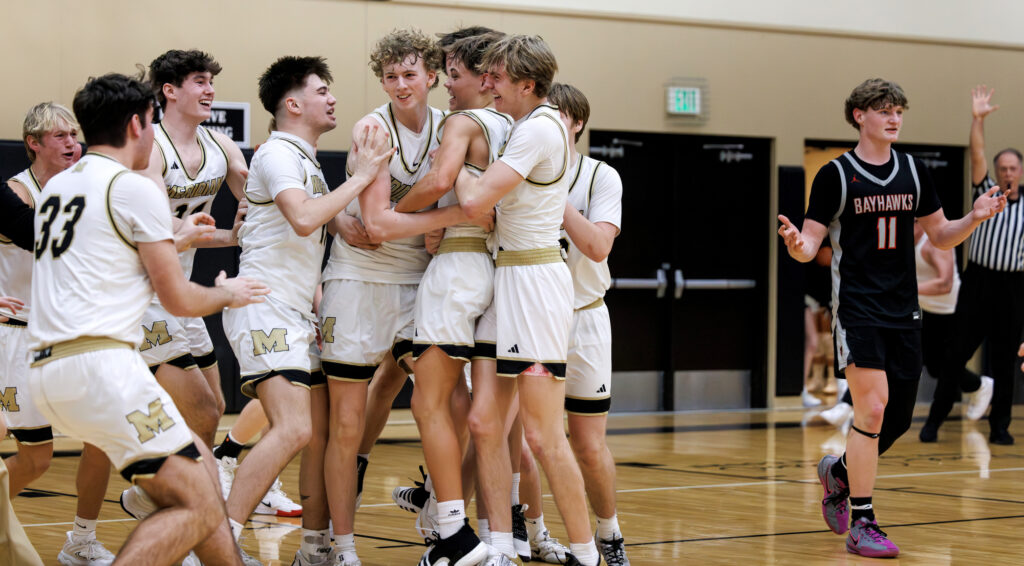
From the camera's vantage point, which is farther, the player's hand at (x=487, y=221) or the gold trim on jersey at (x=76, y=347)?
the player's hand at (x=487, y=221)

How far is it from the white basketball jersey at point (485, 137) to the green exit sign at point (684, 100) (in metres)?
6.48

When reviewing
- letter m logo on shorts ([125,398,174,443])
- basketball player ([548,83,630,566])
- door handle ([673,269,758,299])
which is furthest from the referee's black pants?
letter m logo on shorts ([125,398,174,443])

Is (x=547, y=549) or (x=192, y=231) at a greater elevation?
(x=192, y=231)

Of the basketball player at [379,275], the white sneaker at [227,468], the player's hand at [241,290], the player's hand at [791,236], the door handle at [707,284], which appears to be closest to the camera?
the player's hand at [241,290]

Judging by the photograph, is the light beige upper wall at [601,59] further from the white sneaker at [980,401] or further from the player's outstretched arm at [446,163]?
the player's outstretched arm at [446,163]

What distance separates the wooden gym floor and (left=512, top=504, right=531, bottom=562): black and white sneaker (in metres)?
0.42

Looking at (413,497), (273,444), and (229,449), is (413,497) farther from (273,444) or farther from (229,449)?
(229,449)

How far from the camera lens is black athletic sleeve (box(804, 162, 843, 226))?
504 cm

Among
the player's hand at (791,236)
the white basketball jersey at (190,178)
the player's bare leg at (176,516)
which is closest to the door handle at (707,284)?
the player's hand at (791,236)

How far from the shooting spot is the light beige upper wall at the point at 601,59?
8.82 metres

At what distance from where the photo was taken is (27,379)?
14.8ft

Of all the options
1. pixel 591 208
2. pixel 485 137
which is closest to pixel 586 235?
pixel 591 208

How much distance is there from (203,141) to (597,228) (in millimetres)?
1716

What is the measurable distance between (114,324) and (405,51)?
1.64 m
